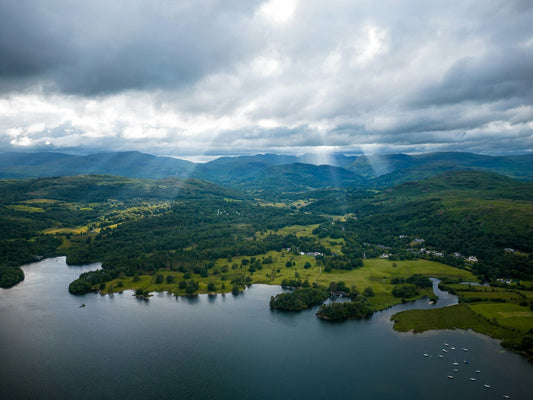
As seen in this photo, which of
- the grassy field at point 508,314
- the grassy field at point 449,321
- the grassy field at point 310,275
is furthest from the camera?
the grassy field at point 310,275

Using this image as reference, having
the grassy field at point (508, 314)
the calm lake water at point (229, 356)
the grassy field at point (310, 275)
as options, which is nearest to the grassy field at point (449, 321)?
the grassy field at point (508, 314)

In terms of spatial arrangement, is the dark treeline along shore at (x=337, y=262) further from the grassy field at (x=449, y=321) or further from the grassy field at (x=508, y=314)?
the grassy field at (x=449, y=321)

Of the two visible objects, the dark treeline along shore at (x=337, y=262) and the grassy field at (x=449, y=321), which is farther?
the dark treeline along shore at (x=337, y=262)

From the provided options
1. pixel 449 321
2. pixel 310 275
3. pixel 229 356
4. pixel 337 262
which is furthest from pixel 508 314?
pixel 229 356

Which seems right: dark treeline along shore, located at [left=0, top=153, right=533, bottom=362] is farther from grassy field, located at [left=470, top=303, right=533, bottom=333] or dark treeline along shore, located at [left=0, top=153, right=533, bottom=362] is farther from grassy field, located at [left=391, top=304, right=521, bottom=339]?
grassy field, located at [left=391, top=304, right=521, bottom=339]

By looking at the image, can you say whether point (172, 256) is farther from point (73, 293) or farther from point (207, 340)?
point (207, 340)

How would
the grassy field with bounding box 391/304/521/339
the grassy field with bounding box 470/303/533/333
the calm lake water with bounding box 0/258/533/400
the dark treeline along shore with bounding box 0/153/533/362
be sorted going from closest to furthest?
the calm lake water with bounding box 0/258/533/400 < the grassy field with bounding box 391/304/521/339 < the grassy field with bounding box 470/303/533/333 < the dark treeline along shore with bounding box 0/153/533/362

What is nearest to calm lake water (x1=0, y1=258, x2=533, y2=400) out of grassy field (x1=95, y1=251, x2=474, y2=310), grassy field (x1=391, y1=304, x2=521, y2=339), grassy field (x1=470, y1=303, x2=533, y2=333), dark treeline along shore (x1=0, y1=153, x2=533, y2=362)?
grassy field (x1=391, y1=304, x2=521, y2=339)

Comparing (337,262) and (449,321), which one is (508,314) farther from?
(337,262)
